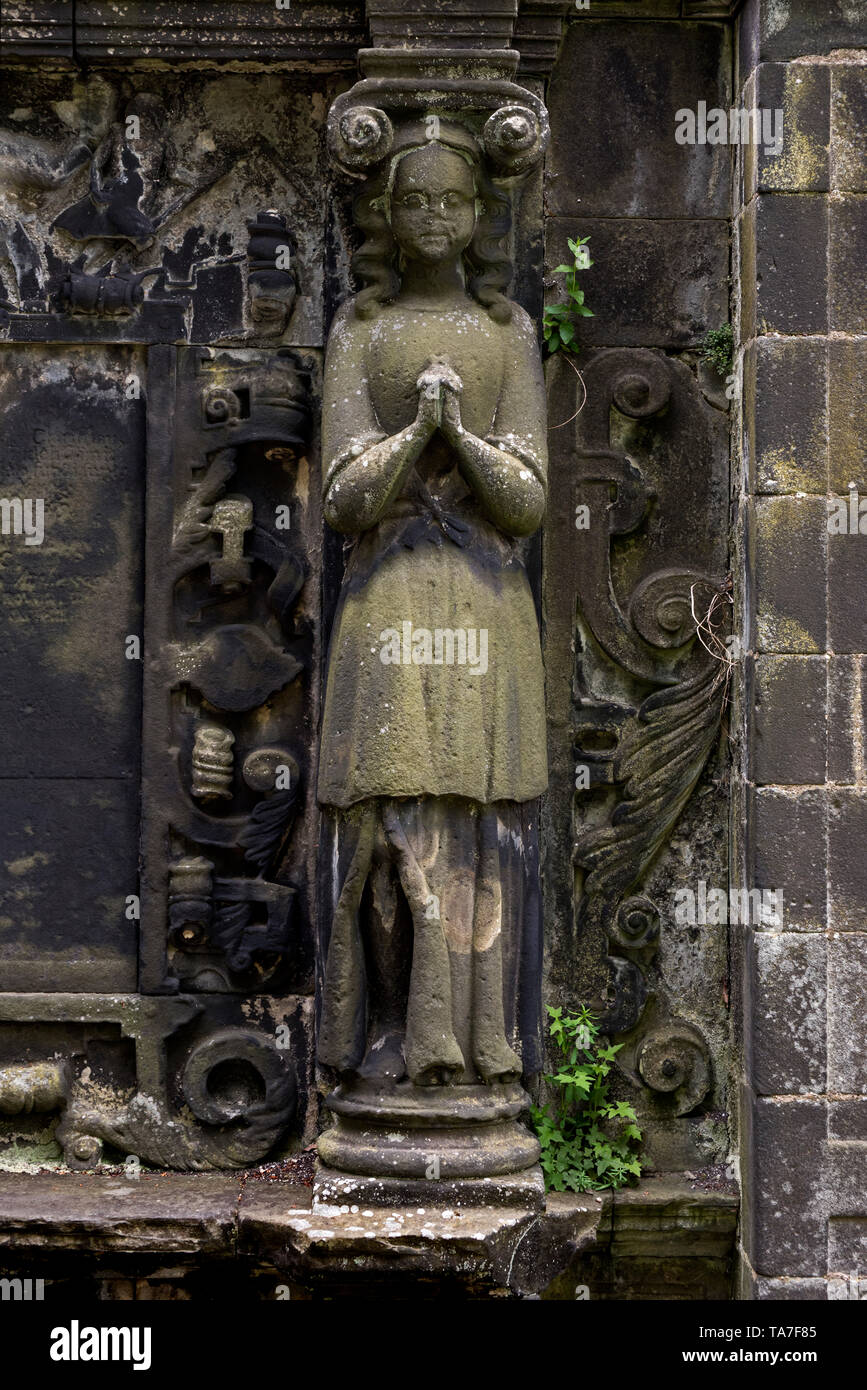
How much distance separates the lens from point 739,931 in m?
4.89

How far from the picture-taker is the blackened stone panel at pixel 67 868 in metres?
5.12

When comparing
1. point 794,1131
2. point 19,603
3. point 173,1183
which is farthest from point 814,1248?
point 19,603

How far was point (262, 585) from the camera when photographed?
5.13 metres

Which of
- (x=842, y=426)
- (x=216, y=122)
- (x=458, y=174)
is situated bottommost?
(x=842, y=426)

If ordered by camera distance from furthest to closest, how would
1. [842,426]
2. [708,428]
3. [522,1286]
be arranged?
[708,428], [842,426], [522,1286]

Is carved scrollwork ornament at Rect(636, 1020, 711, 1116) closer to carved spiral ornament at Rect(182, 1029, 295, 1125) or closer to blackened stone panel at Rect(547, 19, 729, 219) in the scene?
carved spiral ornament at Rect(182, 1029, 295, 1125)

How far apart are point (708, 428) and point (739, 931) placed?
5.34ft

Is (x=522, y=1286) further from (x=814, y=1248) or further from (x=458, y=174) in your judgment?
(x=458, y=174)

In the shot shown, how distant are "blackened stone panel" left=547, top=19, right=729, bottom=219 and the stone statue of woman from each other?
0.51m

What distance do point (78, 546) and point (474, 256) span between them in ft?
5.23

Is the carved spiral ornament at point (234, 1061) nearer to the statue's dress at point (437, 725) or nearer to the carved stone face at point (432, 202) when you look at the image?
the statue's dress at point (437, 725)

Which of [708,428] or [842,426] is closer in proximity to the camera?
[842,426]

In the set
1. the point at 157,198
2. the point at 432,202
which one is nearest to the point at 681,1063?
the point at 432,202

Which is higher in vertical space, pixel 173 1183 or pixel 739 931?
pixel 739 931
